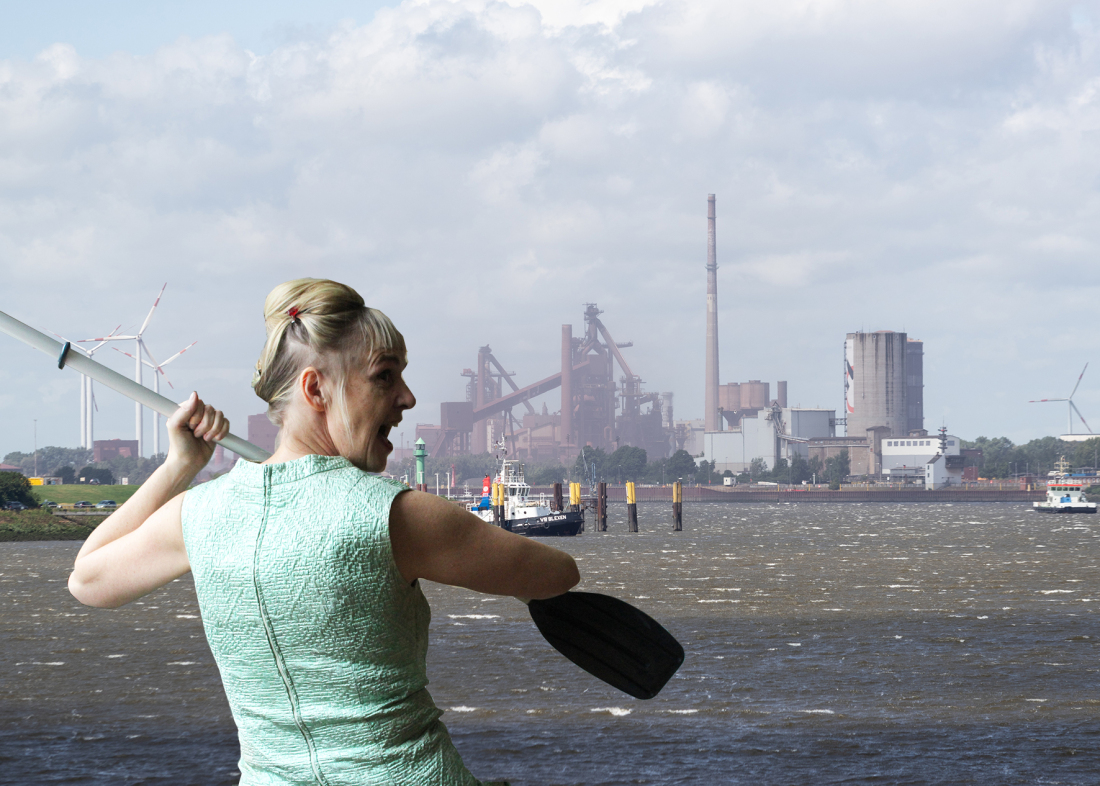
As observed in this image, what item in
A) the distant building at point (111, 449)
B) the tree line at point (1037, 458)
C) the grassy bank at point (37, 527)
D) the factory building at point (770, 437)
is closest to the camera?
the grassy bank at point (37, 527)

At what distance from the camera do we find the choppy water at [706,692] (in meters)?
11.4

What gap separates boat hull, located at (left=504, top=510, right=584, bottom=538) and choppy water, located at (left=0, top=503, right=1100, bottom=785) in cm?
2897

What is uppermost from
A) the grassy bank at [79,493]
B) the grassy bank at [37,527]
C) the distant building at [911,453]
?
the distant building at [911,453]

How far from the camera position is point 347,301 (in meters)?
1.53

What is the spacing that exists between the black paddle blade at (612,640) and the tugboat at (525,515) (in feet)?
190

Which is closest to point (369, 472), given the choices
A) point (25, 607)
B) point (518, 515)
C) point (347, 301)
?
point (347, 301)

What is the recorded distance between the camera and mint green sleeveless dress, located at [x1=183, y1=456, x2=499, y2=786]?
4.70 feet

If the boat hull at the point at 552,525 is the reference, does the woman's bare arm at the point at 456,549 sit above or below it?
above

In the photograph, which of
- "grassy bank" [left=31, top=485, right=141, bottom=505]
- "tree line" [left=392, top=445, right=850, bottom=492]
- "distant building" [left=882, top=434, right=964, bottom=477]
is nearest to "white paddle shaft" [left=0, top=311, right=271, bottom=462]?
"grassy bank" [left=31, top=485, right=141, bottom=505]

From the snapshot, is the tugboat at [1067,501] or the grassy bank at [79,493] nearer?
the grassy bank at [79,493]

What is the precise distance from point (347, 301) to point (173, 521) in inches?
14.8

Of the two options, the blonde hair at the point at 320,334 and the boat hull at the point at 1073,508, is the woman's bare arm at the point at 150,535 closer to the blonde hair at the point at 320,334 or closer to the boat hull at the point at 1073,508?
the blonde hair at the point at 320,334

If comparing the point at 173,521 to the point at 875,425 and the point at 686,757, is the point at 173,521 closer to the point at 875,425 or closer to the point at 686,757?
the point at 686,757

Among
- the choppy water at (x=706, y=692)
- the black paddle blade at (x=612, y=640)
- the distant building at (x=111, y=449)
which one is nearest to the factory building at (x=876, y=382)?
the distant building at (x=111, y=449)
